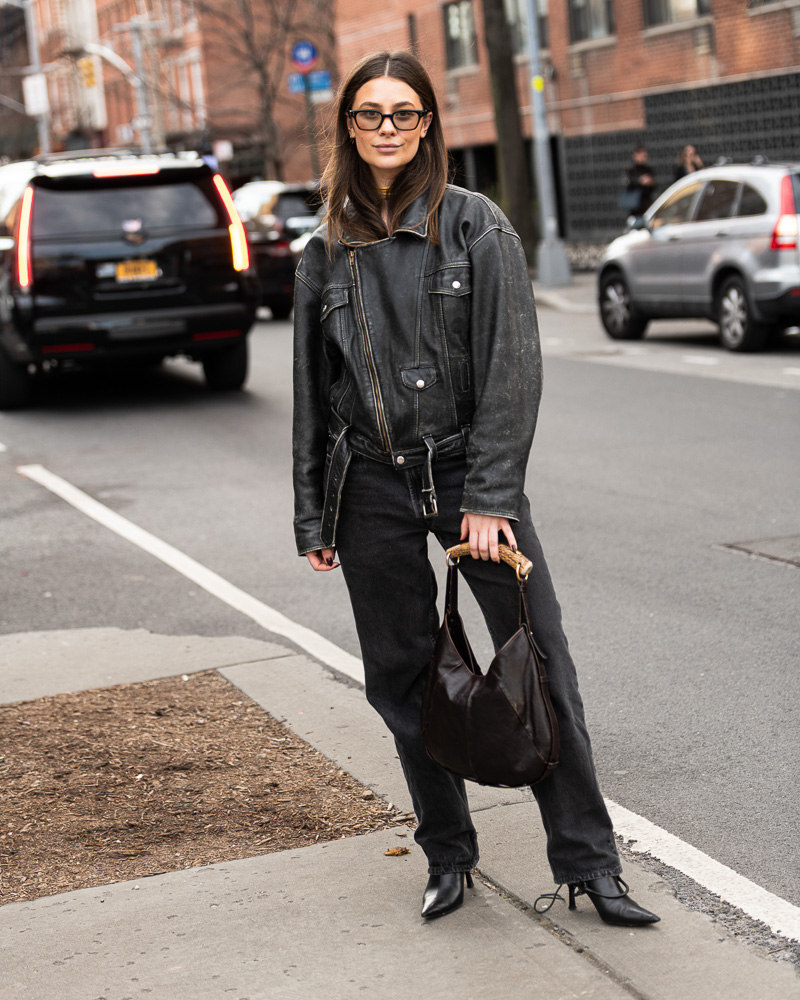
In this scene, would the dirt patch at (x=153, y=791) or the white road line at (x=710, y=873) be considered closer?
the white road line at (x=710, y=873)

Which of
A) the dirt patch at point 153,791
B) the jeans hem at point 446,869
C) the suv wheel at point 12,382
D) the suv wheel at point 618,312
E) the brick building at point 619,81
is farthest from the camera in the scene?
the brick building at point 619,81

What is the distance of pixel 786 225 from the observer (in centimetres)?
1376

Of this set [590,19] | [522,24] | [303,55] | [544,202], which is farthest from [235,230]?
[522,24]

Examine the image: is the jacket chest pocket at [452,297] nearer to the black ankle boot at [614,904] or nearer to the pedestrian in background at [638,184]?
the black ankle boot at [614,904]

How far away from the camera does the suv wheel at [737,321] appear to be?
14289 mm

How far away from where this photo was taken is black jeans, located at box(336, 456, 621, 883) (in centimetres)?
325

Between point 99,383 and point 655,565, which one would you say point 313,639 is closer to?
point 655,565

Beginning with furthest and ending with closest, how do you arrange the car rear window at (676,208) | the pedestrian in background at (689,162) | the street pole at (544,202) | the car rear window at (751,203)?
the pedestrian in background at (689,162) → the street pole at (544,202) → the car rear window at (676,208) → the car rear window at (751,203)

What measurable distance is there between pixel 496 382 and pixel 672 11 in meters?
27.5

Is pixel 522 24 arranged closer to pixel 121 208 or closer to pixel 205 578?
pixel 121 208

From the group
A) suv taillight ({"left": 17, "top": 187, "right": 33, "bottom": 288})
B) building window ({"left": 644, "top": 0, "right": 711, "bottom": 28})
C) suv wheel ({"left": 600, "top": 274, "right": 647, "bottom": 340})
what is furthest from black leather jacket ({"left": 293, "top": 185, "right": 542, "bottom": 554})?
building window ({"left": 644, "top": 0, "right": 711, "bottom": 28})

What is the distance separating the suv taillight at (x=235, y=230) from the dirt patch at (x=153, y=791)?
806cm

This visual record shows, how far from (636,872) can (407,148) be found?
1779 millimetres

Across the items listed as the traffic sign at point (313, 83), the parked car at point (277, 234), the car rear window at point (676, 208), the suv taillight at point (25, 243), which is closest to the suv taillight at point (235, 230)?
the suv taillight at point (25, 243)
